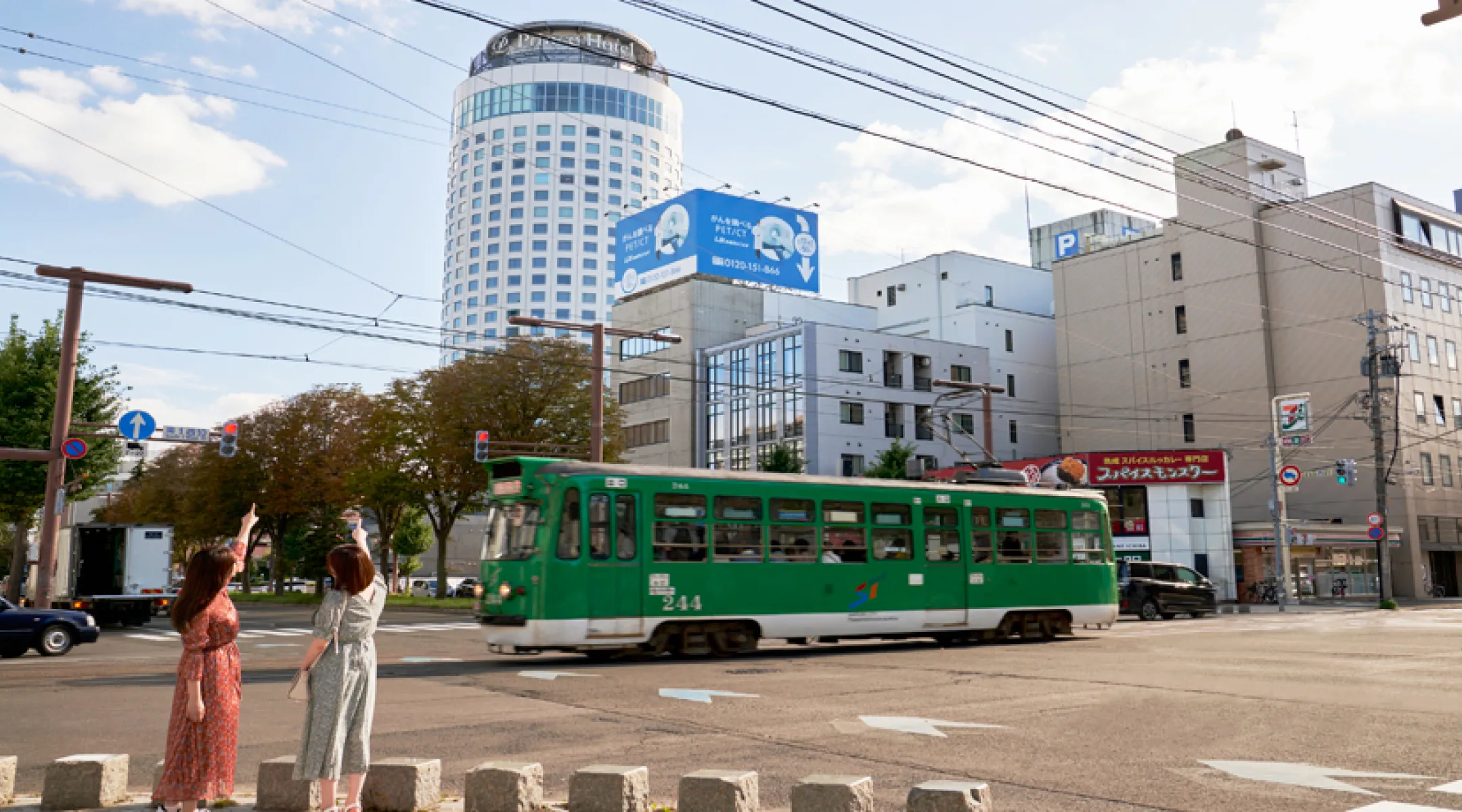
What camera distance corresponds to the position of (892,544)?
784 inches

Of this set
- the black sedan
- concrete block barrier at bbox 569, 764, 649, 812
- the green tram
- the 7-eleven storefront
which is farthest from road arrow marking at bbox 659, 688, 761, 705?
the 7-eleven storefront

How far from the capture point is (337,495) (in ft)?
169

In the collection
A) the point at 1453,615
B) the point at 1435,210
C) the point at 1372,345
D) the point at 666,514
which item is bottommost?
the point at 1453,615

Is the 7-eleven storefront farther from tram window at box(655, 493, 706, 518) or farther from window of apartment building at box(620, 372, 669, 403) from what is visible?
tram window at box(655, 493, 706, 518)

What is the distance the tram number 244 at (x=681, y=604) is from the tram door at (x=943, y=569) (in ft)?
15.8

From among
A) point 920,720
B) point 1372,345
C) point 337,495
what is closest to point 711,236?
point 337,495

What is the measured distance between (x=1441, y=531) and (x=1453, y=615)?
27.2m

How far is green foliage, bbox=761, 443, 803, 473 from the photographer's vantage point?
182 feet

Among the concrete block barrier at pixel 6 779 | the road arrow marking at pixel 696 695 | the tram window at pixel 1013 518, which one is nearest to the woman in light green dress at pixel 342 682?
the concrete block barrier at pixel 6 779

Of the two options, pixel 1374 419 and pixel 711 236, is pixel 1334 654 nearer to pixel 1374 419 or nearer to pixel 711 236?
pixel 1374 419

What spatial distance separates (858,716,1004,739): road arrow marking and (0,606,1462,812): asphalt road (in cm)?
5

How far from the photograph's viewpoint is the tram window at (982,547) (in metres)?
20.9

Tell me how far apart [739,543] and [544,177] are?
13503 cm

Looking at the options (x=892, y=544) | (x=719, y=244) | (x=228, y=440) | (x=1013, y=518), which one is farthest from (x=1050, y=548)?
(x=719, y=244)
